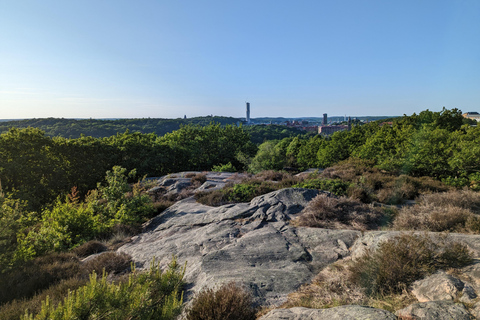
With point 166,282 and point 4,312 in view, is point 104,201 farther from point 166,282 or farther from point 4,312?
point 166,282

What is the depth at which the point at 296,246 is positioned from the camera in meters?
5.55

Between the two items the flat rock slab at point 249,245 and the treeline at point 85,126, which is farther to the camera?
the treeline at point 85,126

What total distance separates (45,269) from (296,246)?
5860 mm

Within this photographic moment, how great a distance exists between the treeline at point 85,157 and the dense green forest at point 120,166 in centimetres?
7

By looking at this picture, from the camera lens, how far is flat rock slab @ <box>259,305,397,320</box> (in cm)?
265

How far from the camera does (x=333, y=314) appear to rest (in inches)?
113

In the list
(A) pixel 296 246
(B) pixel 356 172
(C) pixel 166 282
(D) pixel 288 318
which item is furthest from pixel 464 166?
(C) pixel 166 282

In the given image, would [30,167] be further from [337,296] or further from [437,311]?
[437,311]

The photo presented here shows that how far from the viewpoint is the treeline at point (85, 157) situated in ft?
49.5

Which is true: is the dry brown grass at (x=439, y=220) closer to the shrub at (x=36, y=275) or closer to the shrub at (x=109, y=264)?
the shrub at (x=109, y=264)

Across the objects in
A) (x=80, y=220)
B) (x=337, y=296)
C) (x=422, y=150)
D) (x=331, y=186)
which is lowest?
(x=80, y=220)

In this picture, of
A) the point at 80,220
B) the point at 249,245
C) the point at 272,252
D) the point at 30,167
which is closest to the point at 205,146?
the point at 30,167

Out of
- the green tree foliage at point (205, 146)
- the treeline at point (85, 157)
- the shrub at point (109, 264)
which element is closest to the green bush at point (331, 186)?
the shrub at point (109, 264)

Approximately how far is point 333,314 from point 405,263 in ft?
5.28
